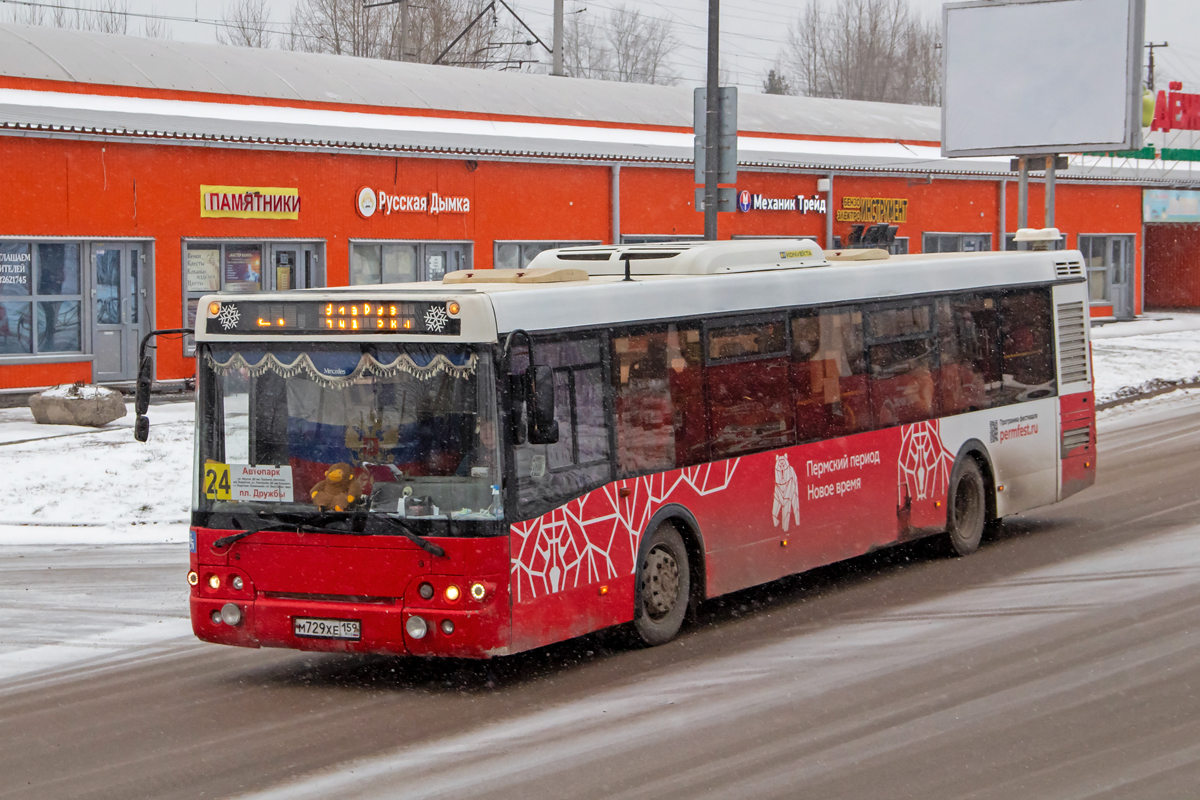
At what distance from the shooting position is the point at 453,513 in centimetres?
856

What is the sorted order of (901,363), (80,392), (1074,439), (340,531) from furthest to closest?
1. (80,392)
2. (1074,439)
3. (901,363)
4. (340,531)

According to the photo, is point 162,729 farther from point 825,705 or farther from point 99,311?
point 99,311

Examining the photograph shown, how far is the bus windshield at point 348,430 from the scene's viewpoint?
28.0 feet

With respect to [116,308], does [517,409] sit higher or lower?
lower

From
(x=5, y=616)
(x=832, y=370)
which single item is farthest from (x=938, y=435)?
(x=5, y=616)

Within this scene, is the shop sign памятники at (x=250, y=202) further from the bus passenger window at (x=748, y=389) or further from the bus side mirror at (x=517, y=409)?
the bus side mirror at (x=517, y=409)

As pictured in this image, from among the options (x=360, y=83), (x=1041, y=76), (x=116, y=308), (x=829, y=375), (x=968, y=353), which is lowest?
(x=829, y=375)

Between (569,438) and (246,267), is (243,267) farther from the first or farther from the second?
(569,438)

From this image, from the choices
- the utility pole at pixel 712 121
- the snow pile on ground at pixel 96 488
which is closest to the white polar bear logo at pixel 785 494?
the snow pile on ground at pixel 96 488

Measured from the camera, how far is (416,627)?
857 centimetres

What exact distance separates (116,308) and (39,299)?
133 centimetres

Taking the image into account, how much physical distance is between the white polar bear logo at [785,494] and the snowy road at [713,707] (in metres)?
0.66

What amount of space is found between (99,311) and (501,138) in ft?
28.2

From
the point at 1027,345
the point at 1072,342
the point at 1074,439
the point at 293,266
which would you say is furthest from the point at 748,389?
the point at 293,266
